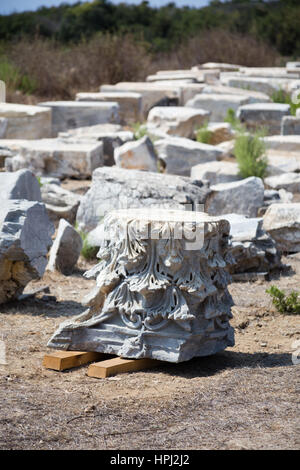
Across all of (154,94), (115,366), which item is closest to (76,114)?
(154,94)

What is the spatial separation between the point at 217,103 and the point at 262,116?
129 cm

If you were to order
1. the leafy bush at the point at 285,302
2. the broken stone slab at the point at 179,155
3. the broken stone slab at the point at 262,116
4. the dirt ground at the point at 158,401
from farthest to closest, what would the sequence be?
the broken stone slab at the point at 262,116
the broken stone slab at the point at 179,155
the leafy bush at the point at 285,302
the dirt ground at the point at 158,401

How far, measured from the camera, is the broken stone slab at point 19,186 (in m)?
5.47

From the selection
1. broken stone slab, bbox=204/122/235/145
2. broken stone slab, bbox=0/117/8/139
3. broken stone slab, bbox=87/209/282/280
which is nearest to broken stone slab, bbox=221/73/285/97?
broken stone slab, bbox=204/122/235/145

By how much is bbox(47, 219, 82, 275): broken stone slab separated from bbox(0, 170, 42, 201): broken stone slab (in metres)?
0.37

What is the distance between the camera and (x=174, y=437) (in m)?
A: 2.90

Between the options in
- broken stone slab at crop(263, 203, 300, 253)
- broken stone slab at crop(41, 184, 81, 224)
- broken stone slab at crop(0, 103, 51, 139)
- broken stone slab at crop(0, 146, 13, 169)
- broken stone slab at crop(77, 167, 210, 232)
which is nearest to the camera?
broken stone slab at crop(77, 167, 210, 232)

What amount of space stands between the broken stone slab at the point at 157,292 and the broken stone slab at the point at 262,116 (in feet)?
24.9

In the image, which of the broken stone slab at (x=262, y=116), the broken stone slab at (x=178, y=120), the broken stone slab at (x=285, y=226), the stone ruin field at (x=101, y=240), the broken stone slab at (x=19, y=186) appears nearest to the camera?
the stone ruin field at (x=101, y=240)

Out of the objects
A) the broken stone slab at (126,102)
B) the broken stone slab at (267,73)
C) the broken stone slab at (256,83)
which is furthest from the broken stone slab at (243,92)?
the broken stone slab at (126,102)

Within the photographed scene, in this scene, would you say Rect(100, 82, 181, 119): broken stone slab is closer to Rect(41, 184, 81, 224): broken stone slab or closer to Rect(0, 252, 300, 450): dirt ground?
Rect(41, 184, 81, 224): broken stone slab

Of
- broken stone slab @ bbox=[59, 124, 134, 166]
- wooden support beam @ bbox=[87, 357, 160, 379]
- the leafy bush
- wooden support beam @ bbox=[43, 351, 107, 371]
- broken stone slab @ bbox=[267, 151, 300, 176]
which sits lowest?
broken stone slab @ bbox=[59, 124, 134, 166]

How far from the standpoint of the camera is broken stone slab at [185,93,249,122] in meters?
12.5

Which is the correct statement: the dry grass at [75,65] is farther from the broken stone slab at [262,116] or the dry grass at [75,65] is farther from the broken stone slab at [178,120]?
the broken stone slab at [262,116]
